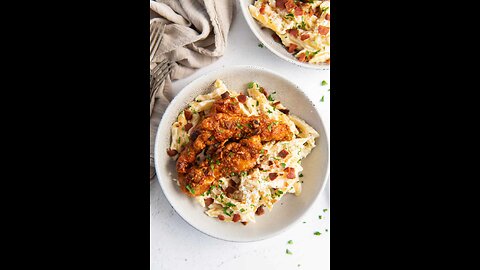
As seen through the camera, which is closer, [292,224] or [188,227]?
[292,224]

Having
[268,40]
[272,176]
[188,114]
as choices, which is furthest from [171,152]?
[268,40]

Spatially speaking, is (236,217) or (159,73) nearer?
(236,217)

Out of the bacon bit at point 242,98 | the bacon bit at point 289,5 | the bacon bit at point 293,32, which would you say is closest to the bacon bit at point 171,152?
the bacon bit at point 242,98

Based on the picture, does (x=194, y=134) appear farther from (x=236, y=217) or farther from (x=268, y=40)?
(x=268, y=40)

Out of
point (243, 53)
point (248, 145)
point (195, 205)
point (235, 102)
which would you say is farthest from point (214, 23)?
point (195, 205)

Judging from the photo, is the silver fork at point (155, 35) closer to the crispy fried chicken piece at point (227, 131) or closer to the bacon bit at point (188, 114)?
the bacon bit at point (188, 114)

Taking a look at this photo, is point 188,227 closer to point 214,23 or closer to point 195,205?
point 195,205
